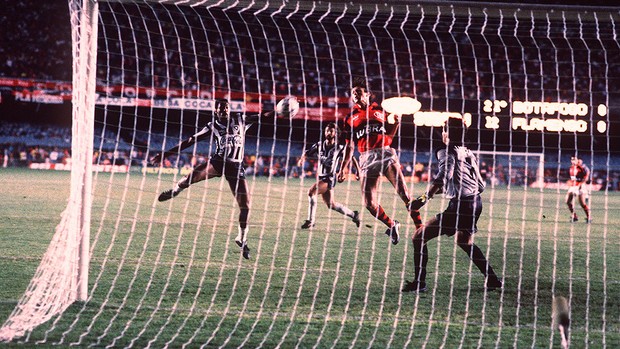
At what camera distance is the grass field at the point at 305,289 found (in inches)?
202

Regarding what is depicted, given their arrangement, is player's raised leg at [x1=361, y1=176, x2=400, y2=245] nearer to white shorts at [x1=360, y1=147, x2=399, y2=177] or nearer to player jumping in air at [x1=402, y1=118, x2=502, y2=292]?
white shorts at [x1=360, y1=147, x2=399, y2=177]

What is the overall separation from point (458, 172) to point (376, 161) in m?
3.28

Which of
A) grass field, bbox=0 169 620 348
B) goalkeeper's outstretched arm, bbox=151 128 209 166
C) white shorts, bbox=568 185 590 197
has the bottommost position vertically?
grass field, bbox=0 169 620 348

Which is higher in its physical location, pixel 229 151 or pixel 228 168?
pixel 229 151

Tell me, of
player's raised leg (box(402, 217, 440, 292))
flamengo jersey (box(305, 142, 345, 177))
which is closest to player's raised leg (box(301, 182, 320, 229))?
flamengo jersey (box(305, 142, 345, 177))

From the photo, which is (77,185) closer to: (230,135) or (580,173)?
(230,135)

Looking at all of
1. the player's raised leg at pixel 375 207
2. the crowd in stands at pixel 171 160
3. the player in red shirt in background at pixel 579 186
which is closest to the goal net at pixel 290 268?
the player's raised leg at pixel 375 207

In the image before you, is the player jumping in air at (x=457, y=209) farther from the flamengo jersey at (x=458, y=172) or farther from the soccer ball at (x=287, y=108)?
the soccer ball at (x=287, y=108)

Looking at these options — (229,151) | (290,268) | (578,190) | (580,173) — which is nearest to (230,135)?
(229,151)

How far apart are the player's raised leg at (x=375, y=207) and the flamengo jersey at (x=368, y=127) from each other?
0.46m

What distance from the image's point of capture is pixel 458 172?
22.8ft

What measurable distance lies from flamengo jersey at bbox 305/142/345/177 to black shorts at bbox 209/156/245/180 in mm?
2499

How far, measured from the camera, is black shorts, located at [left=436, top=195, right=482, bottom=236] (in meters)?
6.84

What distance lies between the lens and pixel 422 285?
22.9ft
